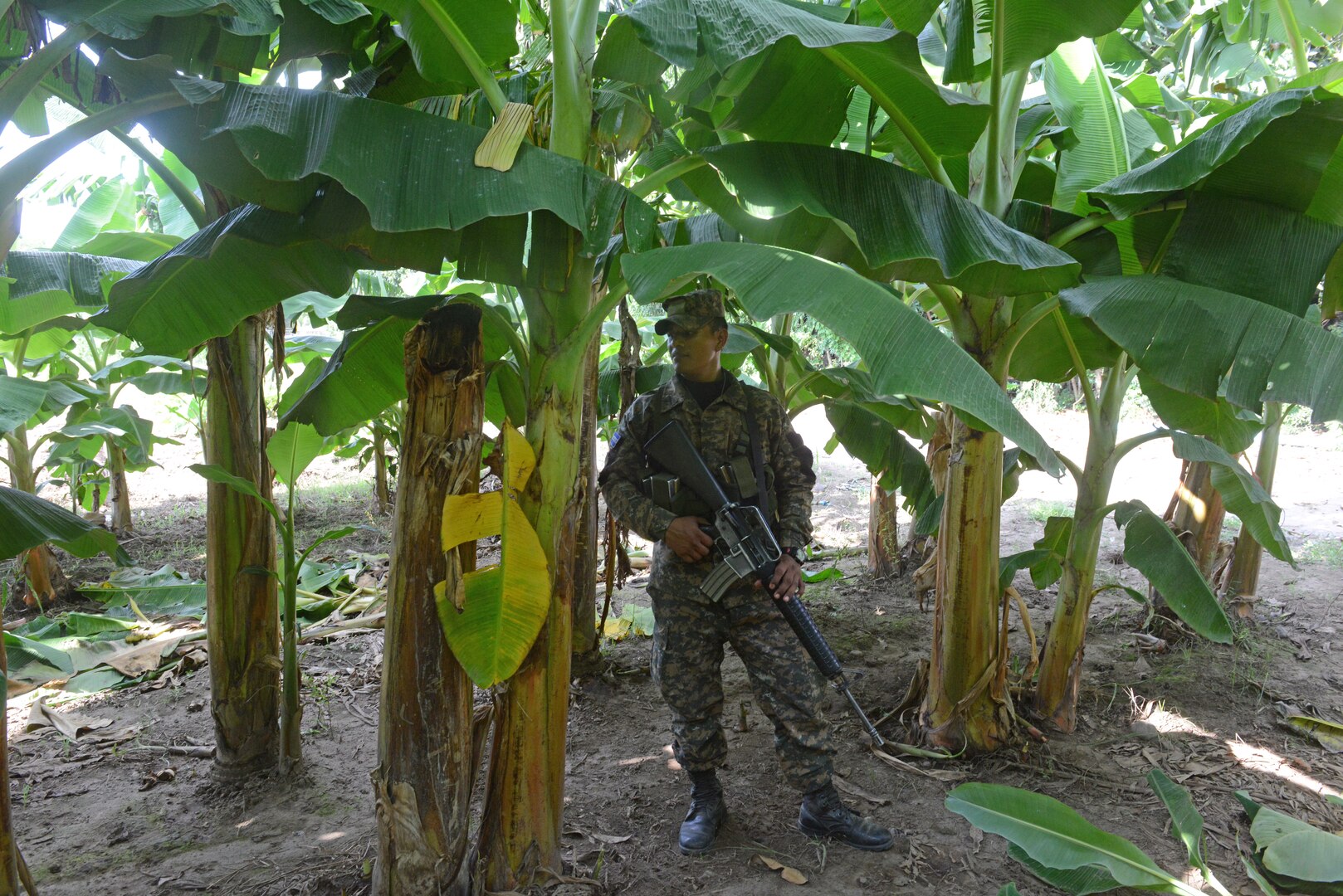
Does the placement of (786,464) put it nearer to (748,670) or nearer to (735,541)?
(735,541)

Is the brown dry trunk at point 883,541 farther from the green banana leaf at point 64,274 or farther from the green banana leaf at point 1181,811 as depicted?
the green banana leaf at point 64,274

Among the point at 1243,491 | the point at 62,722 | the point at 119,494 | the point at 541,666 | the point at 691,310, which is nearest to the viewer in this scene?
the point at 541,666

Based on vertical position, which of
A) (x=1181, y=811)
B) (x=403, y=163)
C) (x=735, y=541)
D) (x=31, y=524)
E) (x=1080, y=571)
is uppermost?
(x=403, y=163)

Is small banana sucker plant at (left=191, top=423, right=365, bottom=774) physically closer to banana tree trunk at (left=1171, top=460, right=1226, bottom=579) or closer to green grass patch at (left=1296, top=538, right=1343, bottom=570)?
banana tree trunk at (left=1171, top=460, right=1226, bottom=579)

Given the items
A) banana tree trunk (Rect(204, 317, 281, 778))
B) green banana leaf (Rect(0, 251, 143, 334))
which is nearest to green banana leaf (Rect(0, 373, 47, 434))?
green banana leaf (Rect(0, 251, 143, 334))

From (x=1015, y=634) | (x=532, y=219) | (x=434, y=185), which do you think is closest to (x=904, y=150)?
(x=532, y=219)

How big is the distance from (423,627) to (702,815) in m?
1.34

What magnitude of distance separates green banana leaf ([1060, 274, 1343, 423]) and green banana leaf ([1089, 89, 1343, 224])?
0.31 m

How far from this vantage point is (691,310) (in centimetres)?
290

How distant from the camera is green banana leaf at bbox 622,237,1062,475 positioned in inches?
71.9

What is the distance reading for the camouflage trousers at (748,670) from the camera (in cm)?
287

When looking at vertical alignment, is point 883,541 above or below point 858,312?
below

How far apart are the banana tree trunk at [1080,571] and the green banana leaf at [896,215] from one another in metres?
1.23

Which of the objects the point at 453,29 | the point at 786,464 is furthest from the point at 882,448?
the point at 453,29
